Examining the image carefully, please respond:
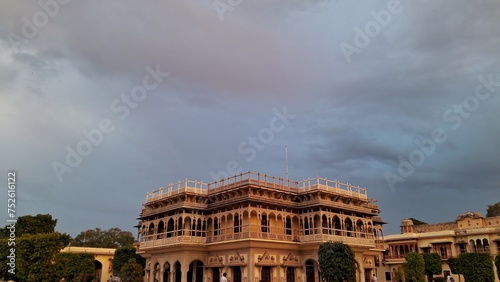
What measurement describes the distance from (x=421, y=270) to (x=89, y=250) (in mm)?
57145

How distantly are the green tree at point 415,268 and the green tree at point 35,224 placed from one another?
60.4 meters

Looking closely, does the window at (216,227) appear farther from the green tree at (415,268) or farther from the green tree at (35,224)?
the green tree at (35,224)

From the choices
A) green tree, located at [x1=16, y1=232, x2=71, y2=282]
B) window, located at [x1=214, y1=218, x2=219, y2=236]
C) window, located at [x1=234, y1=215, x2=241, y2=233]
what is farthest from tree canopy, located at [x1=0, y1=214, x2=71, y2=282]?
window, located at [x1=234, y1=215, x2=241, y2=233]

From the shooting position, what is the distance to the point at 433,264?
60219mm

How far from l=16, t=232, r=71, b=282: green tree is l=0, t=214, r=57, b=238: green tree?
26.9 metres

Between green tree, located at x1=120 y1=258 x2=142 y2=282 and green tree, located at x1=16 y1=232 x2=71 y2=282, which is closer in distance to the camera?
green tree, located at x1=120 y1=258 x2=142 y2=282

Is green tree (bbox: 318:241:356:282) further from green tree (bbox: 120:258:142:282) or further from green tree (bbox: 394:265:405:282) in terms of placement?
green tree (bbox: 394:265:405:282)

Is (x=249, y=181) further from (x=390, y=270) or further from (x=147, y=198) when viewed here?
(x=390, y=270)

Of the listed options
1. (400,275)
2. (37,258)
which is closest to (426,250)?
(400,275)

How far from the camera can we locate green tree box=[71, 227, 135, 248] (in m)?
101

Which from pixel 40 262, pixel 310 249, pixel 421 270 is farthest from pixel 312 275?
pixel 40 262

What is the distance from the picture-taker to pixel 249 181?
4178cm

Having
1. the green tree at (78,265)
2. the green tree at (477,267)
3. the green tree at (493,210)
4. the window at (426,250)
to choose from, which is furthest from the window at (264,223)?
the green tree at (493,210)

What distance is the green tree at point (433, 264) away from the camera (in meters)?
60.1
